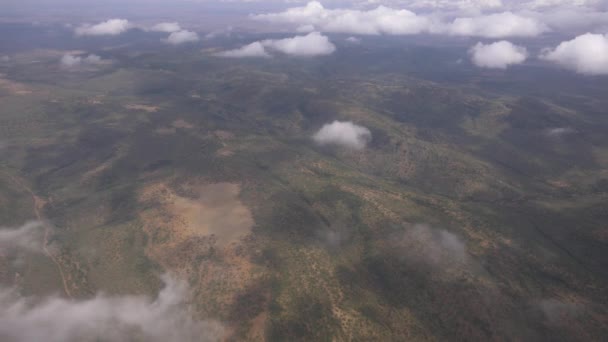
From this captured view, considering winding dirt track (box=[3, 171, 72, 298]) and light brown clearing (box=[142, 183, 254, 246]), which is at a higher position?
light brown clearing (box=[142, 183, 254, 246])

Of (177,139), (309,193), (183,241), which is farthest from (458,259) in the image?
(177,139)

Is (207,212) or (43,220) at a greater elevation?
(207,212)

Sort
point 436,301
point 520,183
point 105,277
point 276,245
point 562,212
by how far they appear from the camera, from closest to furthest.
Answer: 1. point 436,301
2. point 105,277
3. point 276,245
4. point 562,212
5. point 520,183

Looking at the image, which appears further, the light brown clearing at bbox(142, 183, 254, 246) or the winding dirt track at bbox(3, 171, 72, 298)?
the light brown clearing at bbox(142, 183, 254, 246)

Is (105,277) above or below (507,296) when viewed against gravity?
below

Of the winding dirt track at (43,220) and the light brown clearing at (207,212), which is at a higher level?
the light brown clearing at (207,212)

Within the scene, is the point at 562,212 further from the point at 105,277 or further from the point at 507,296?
the point at 105,277

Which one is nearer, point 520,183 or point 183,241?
point 183,241

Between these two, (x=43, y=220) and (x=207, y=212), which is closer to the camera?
(x=207, y=212)

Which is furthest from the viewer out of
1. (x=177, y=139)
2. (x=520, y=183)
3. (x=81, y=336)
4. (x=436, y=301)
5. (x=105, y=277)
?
(x=177, y=139)

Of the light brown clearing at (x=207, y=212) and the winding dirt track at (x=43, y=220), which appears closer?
the winding dirt track at (x=43, y=220)

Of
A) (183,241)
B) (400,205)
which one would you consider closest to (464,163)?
(400,205)
